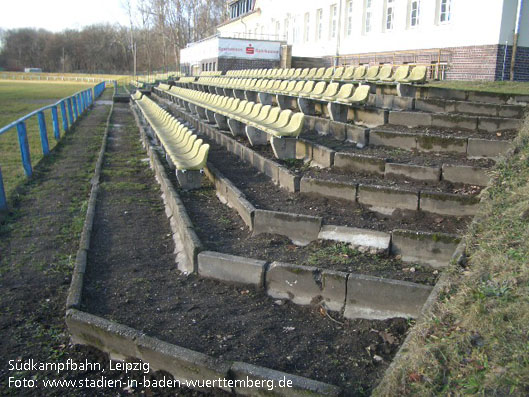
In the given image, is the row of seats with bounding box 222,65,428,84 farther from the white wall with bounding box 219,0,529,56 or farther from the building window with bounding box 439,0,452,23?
the building window with bounding box 439,0,452,23

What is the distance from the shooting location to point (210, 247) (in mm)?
4918

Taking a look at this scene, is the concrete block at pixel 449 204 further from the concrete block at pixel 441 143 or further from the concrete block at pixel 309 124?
the concrete block at pixel 309 124

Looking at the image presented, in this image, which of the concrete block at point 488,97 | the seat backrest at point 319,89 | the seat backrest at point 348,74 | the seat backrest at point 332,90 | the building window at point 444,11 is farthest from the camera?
the building window at point 444,11

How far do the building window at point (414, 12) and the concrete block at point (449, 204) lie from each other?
48.8ft

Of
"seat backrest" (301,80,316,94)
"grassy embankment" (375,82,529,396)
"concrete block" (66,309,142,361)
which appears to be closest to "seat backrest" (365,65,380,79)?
"seat backrest" (301,80,316,94)

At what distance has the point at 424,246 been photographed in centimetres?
427

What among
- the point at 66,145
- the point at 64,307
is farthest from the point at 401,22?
the point at 64,307

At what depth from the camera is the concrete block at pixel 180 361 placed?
3.02 m

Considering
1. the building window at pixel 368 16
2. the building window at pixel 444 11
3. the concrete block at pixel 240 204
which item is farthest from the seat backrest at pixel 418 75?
the building window at pixel 368 16

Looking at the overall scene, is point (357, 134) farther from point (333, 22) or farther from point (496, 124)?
point (333, 22)

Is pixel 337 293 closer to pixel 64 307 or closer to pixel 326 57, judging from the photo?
pixel 64 307

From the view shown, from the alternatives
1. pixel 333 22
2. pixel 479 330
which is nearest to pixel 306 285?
pixel 479 330

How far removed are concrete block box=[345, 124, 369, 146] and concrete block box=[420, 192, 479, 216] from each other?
2667mm

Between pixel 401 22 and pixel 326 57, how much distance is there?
7.31 m
